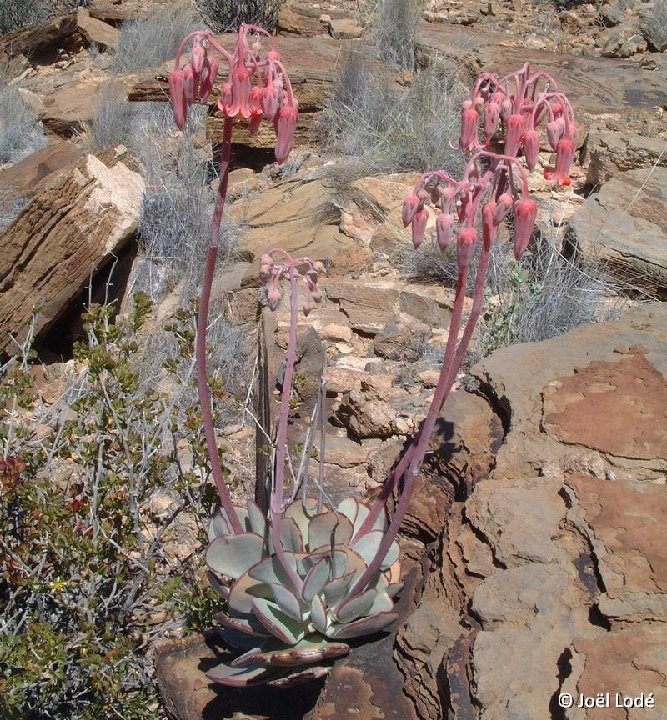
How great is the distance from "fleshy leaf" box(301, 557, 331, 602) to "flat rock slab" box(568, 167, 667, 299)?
3294mm

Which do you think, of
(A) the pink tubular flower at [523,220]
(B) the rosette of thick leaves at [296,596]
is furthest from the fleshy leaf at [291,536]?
(A) the pink tubular flower at [523,220]

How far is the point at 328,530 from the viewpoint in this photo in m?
2.40

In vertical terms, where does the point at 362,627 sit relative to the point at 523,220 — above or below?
below

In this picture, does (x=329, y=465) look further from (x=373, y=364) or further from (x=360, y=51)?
(x=360, y=51)

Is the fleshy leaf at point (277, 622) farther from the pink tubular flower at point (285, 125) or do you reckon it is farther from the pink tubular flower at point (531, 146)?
the pink tubular flower at point (531, 146)

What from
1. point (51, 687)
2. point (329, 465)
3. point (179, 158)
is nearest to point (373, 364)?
point (329, 465)

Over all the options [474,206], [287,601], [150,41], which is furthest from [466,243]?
[150,41]

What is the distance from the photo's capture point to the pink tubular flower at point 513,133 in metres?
1.96

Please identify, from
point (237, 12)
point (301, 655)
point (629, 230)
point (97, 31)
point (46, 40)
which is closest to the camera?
point (301, 655)

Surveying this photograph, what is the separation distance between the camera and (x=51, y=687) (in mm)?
2643

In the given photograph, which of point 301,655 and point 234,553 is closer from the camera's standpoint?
point 301,655

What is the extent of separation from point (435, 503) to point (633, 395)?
72 centimetres

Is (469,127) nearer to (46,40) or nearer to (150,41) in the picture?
(150,41)

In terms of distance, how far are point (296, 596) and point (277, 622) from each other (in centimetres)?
8
